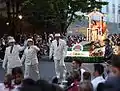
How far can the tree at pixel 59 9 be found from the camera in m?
38.8

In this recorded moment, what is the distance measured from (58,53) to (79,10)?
26.5 meters

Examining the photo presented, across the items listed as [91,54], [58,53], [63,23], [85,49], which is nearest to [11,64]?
[58,53]

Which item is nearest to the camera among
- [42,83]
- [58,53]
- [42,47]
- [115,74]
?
[42,83]

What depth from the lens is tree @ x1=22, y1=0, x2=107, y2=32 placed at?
127 feet

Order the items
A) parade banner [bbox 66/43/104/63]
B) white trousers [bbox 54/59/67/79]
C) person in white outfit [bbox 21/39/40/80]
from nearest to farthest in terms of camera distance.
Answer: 1. person in white outfit [bbox 21/39/40/80]
2. white trousers [bbox 54/59/67/79]
3. parade banner [bbox 66/43/104/63]

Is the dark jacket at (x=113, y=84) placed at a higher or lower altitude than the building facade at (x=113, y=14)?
higher

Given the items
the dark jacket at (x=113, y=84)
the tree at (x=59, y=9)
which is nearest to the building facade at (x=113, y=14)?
the tree at (x=59, y=9)

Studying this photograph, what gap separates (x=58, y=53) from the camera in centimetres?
1625

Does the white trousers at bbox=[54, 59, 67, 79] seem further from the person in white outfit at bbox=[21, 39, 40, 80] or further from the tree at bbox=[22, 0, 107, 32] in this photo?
the tree at bbox=[22, 0, 107, 32]

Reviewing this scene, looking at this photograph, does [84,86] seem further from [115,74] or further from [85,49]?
[85,49]

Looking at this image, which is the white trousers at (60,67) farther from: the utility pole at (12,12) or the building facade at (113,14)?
the building facade at (113,14)

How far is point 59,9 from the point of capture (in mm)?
40469

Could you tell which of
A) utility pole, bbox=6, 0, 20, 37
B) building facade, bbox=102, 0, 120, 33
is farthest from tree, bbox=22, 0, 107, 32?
building facade, bbox=102, 0, 120, 33

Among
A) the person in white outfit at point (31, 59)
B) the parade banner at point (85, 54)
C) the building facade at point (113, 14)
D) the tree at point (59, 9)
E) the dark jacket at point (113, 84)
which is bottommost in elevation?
the building facade at point (113, 14)
